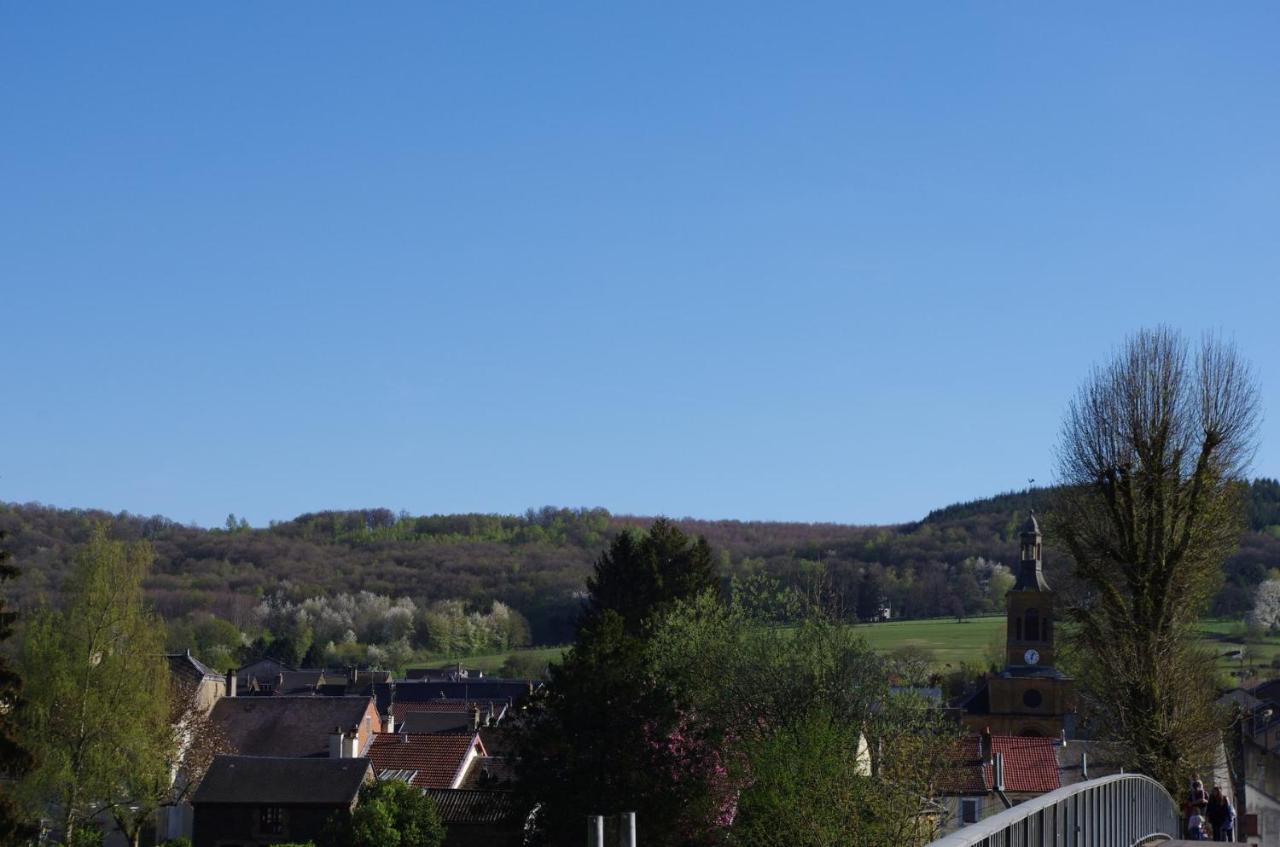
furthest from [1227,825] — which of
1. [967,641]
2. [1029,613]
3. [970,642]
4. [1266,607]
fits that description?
[1266,607]

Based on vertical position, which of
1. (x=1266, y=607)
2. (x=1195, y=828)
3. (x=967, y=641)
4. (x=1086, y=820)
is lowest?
(x=1195, y=828)

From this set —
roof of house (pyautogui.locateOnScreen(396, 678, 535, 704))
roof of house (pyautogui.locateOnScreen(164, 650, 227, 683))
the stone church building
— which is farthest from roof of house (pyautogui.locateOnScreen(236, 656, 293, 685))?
the stone church building

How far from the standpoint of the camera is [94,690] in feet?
193

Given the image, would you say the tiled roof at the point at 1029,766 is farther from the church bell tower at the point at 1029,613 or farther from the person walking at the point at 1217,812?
the person walking at the point at 1217,812

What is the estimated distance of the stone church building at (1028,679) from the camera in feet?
363

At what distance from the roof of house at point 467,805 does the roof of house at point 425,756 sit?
15.3ft

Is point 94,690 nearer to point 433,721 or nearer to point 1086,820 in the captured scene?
point 433,721

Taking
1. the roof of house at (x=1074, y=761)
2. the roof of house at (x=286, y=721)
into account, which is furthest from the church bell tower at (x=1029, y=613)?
the roof of house at (x=286, y=721)

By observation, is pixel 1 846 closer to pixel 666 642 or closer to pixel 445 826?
pixel 445 826

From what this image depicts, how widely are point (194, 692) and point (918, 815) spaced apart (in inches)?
1769

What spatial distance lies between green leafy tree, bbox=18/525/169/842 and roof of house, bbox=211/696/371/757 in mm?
17956

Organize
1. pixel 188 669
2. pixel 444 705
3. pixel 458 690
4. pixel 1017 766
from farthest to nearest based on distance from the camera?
pixel 458 690, pixel 444 705, pixel 188 669, pixel 1017 766

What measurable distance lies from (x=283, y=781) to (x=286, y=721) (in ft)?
52.0

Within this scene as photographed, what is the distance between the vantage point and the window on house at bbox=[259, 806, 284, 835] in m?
64.8
